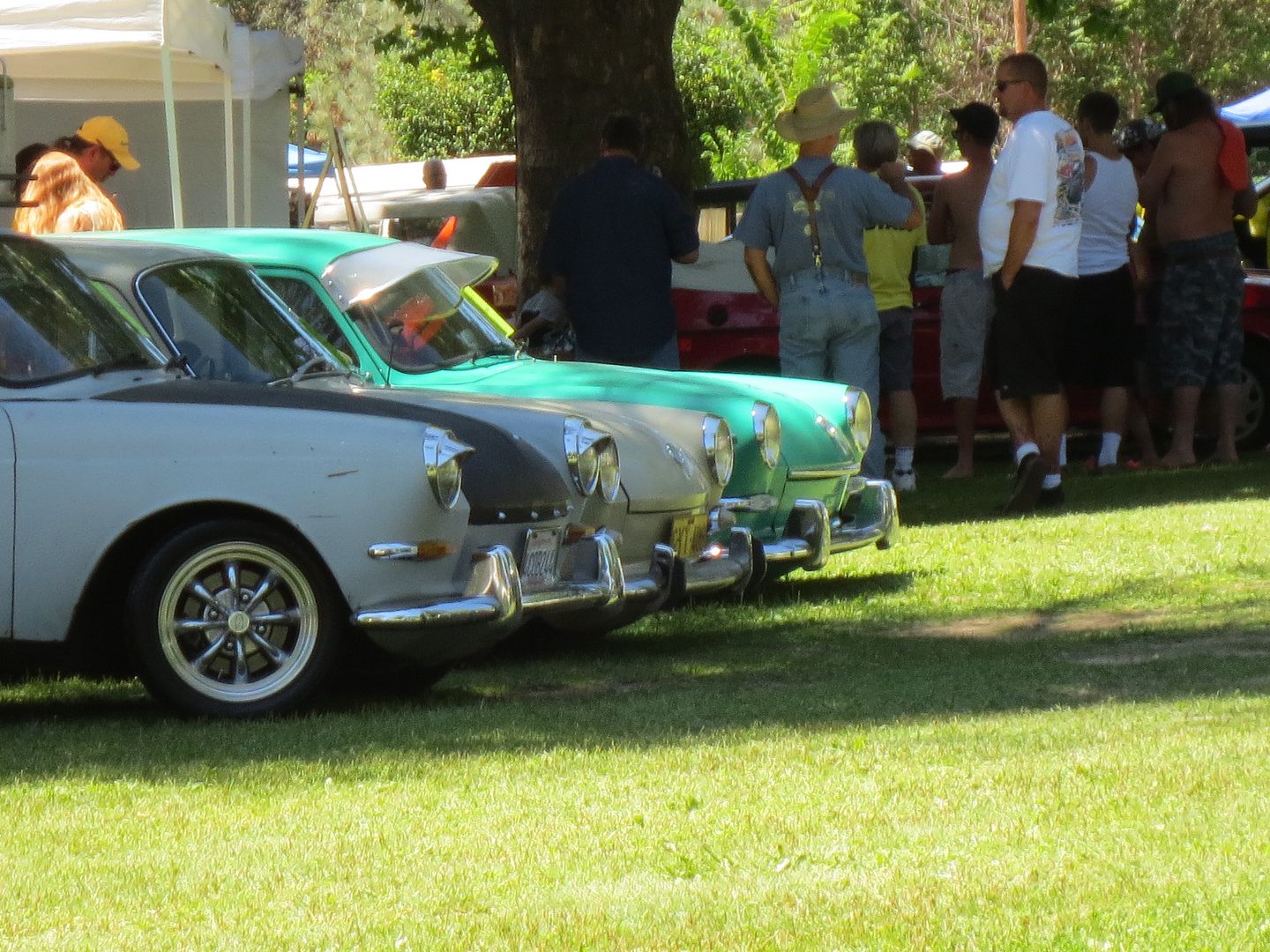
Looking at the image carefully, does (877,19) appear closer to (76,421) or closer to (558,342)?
(558,342)

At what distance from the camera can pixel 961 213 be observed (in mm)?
12164

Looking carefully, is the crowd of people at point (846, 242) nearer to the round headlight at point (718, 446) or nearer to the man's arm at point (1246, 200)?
the man's arm at point (1246, 200)

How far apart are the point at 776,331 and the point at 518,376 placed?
4871 millimetres

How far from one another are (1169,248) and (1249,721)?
775cm

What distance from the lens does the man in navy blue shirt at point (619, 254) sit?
34.5 feet

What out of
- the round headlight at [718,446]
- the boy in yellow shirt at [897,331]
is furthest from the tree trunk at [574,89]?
the round headlight at [718,446]

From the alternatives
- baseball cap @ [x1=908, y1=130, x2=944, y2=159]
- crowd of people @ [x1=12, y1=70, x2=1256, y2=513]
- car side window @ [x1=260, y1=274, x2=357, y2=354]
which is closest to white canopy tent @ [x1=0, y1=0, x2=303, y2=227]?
crowd of people @ [x1=12, y1=70, x2=1256, y2=513]

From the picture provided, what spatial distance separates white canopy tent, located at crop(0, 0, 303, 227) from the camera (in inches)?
511

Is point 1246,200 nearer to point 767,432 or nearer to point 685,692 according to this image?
point 767,432

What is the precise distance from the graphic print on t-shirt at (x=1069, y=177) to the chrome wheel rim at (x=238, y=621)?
5556 millimetres

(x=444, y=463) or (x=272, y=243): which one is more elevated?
(x=272, y=243)

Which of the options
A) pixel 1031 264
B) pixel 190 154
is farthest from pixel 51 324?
pixel 190 154

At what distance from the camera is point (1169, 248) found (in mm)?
12906

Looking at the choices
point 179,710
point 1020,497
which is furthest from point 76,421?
point 1020,497
